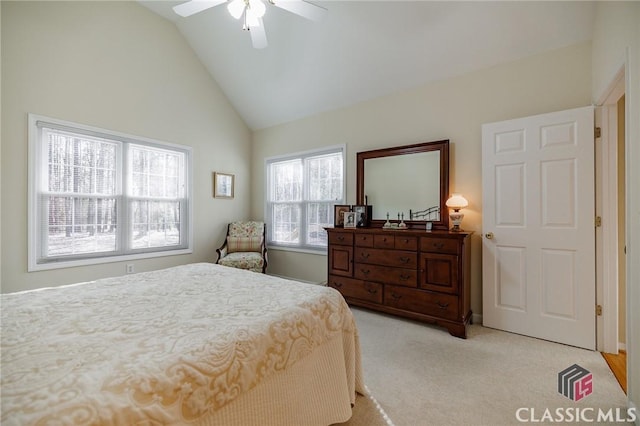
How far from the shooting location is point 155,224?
391cm

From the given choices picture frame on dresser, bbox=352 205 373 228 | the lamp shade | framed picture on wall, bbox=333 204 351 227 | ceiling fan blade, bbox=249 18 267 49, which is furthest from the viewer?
framed picture on wall, bbox=333 204 351 227

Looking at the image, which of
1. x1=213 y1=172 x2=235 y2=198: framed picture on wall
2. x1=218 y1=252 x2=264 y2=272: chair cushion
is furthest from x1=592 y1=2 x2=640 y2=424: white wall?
x1=213 y1=172 x2=235 y2=198: framed picture on wall

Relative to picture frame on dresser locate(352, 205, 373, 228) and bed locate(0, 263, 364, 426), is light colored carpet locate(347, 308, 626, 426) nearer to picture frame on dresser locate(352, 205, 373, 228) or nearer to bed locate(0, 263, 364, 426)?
bed locate(0, 263, 364, 426)

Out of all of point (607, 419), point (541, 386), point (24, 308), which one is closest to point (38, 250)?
point (24, 308)

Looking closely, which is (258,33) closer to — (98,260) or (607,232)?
(98,260)

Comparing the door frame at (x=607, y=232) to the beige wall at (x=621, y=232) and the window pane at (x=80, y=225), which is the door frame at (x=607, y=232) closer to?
the beige wall at (x=621, y=232)

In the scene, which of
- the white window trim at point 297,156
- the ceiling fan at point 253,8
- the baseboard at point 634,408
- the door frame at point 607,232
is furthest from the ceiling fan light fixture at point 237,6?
the baseboard at point 634,408

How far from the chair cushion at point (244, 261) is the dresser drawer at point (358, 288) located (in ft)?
4.05

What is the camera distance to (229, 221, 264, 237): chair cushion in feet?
15.0

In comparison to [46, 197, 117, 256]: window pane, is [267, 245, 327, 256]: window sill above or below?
below

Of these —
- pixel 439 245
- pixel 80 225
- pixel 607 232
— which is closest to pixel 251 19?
pixel 439 245

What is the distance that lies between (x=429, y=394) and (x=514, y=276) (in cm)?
159

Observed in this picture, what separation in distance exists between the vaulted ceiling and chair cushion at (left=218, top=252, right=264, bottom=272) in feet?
7.54

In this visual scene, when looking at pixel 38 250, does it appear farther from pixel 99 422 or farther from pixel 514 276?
pixel 514 276
